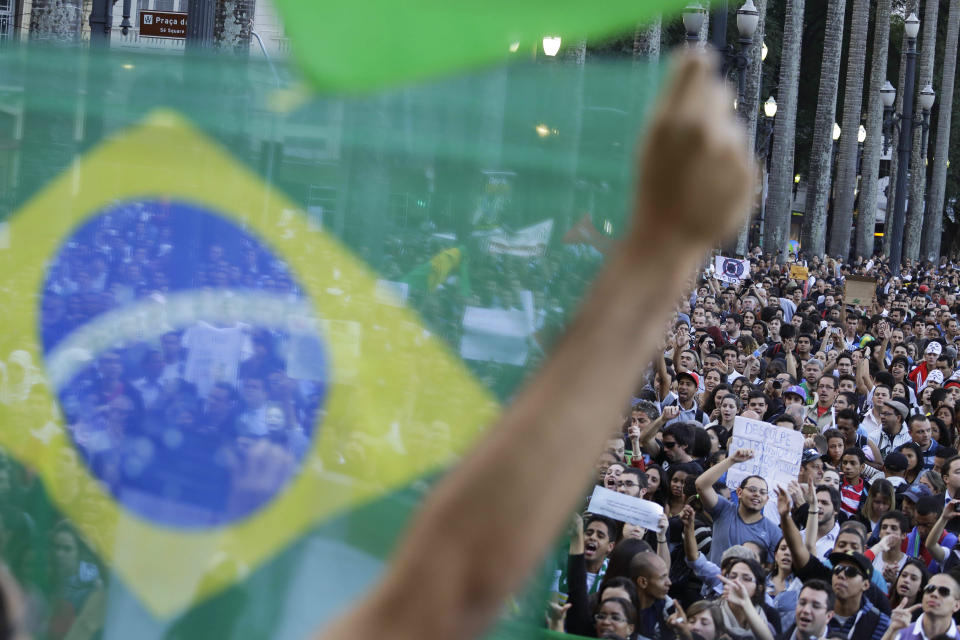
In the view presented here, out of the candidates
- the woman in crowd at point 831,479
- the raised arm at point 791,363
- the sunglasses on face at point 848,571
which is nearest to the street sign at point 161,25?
the woman in crowd at point 831,479

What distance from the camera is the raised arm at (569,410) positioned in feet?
3.84

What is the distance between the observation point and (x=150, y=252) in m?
3.59

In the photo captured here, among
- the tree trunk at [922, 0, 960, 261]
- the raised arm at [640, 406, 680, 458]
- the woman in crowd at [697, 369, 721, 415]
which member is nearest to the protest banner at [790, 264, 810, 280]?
the woman in crowd at [697, 369, 721, 415]

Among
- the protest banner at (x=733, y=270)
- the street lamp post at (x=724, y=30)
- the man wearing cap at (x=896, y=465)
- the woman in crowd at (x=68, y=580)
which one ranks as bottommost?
the man wearing cap at (x=896, y=465)

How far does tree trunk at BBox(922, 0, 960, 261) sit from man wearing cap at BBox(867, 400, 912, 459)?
134 feet

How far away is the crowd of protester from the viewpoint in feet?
22.4

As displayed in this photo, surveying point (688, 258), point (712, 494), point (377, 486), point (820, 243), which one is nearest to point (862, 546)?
point (712, 494)

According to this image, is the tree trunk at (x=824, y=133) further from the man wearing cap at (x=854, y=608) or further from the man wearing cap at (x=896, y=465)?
the man wearing cap at (x=854, y=608)

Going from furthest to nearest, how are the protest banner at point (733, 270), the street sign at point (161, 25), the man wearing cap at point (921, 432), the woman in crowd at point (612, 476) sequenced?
the protest banner at point (733, 270) → the man wearing cap at point (921, 432) → the street sign at point (161, 25) → the woman in crowd at point (612, 476)

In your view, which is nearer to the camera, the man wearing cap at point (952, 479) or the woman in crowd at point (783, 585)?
the woman in crowd at point (783, 585)

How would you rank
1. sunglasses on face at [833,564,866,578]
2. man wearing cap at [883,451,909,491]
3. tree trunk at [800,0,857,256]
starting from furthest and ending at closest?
tree trunk at [800,0,857,256] → man wearing cap at [883,451,909,491] → sunglasses on face at [833,564,866,578]

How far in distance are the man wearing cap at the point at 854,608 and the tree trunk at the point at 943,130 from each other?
45.9 m

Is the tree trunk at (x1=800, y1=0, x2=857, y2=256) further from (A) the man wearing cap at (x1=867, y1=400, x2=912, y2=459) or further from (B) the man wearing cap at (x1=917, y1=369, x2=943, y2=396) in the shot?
(A) the man wearing cap at (x1=867, y1=400, x2=912, y2=459)

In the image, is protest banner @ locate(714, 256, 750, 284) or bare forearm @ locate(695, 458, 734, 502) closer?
bare forearm @ locate(695, 458, 734, 502)
